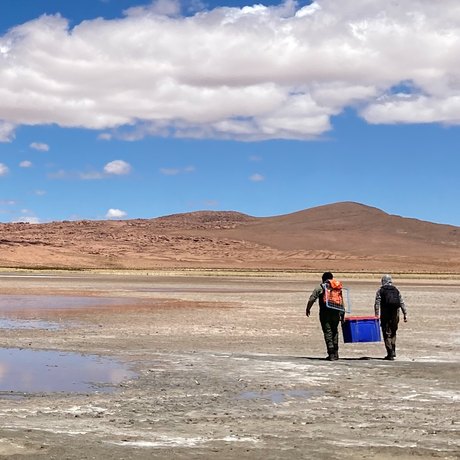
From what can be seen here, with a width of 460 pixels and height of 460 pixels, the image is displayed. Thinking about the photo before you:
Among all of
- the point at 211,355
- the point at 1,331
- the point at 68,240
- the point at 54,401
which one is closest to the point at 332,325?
the point at 211,355

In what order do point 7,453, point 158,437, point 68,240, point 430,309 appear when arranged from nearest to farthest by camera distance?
point 7,453
point 158,437
point 430,309
point 68,240

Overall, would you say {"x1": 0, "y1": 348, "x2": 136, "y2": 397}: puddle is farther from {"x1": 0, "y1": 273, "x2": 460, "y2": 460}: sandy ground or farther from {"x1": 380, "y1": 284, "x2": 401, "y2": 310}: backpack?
{"x1": 380, "y1": 284, "x2": 401, "y2": 310}: backpack

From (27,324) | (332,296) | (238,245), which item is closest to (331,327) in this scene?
(332,296)

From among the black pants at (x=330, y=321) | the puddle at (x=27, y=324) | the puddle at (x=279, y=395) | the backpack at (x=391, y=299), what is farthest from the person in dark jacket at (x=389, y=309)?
the puddle at (x=27, y=324)

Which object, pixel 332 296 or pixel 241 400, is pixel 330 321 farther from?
pixel 241 400

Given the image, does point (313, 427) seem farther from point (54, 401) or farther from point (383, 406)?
point (54, 401)

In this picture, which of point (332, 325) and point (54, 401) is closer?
point (54, 401)

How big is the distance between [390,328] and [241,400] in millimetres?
6277

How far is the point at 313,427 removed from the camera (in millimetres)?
10344

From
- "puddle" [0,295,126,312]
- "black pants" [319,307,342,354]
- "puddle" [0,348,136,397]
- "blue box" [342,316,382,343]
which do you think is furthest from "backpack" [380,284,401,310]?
"puddle" [0,295,126,312]

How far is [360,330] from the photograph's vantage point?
17953 millimetres

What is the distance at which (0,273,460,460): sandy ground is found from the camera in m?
9.18

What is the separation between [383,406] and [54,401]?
454cm

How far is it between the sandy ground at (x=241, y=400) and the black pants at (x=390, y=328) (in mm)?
412
